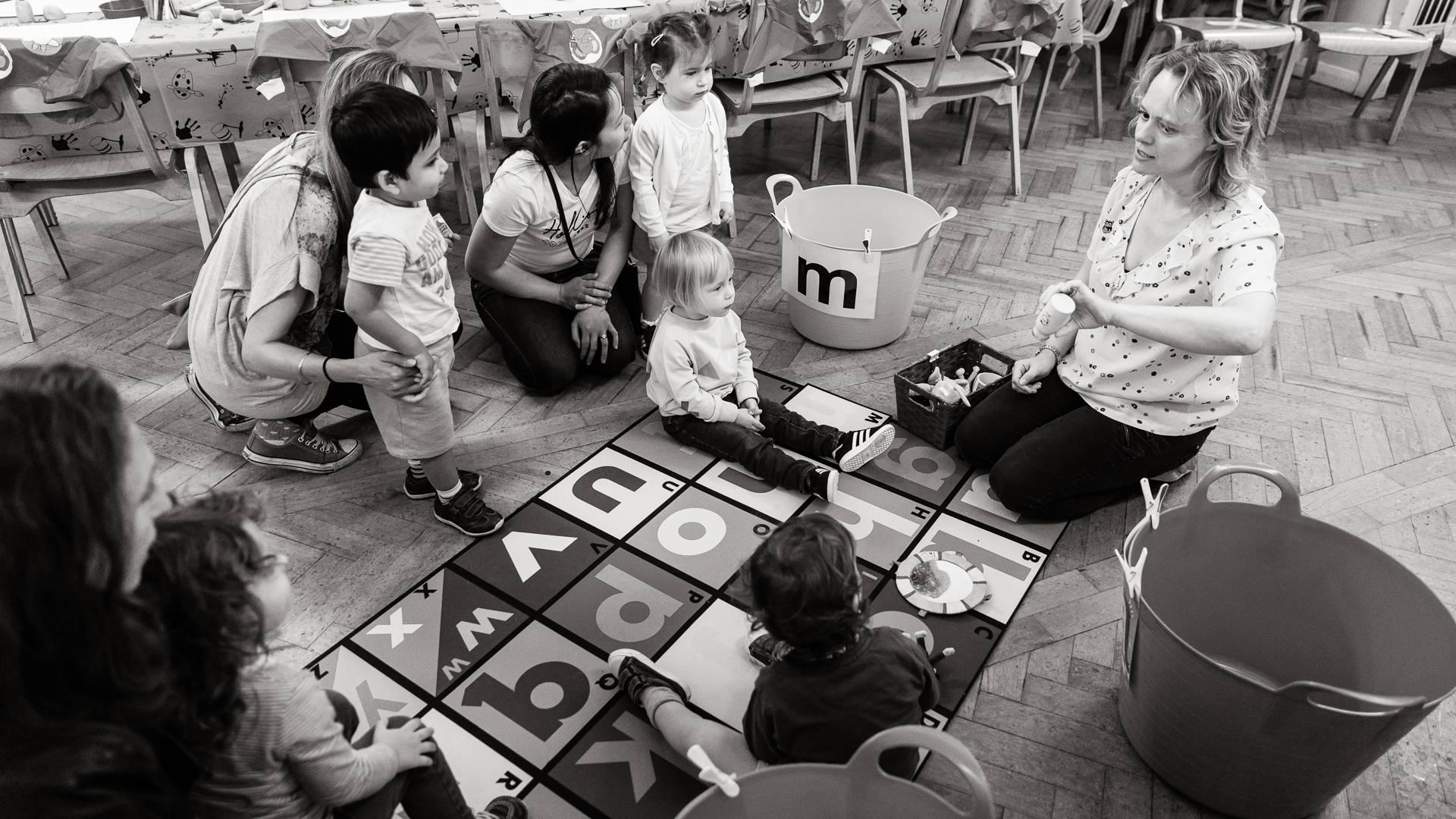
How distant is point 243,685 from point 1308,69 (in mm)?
5473

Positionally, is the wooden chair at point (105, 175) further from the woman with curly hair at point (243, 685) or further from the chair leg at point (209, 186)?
the woman with curly hair at point (243, 685)

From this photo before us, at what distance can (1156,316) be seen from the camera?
1812 mm

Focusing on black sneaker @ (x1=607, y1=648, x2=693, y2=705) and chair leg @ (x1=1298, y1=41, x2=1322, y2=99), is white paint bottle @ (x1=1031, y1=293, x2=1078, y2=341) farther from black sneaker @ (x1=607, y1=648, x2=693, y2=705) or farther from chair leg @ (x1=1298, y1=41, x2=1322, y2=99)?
chair leg @ (x1=1298, y1=41, x2=1322, y2=99)

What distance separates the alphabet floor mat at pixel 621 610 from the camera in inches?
65.1

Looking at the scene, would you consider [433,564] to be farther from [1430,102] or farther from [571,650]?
[1430,102]

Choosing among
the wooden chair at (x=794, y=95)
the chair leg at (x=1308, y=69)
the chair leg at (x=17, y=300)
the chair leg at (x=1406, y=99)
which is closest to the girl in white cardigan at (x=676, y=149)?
the wooden chair at (x=794, y=95)

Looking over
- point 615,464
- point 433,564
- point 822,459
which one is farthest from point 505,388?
point 822,459

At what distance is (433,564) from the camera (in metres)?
2.05

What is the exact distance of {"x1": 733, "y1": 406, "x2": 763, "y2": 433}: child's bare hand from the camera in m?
2.34

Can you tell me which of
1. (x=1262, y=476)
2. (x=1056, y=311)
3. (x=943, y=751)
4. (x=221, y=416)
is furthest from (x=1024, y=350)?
(x=221, y=416)

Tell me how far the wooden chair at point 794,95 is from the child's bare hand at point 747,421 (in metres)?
1.38

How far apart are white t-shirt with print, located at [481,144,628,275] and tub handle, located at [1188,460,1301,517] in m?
1.65

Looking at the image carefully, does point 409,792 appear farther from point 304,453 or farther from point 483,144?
point 483,144

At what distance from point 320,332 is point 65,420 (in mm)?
1419
